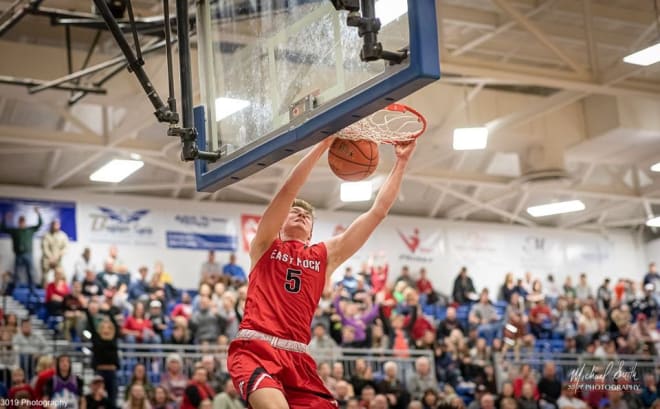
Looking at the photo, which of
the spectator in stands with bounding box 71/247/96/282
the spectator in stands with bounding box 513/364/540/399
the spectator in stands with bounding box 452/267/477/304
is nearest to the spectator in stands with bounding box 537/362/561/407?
the spectator in stands with bounding box 513/364/540/399

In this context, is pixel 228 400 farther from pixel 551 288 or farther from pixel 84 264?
pixel 551 288

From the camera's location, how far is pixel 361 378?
16.2 m

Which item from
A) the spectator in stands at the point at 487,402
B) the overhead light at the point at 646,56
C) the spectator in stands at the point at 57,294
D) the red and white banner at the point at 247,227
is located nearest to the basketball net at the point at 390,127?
the overhead light at the point at 646,56

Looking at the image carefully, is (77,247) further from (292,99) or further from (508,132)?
(292,99)

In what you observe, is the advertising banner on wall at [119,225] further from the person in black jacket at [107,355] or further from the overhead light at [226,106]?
the overhead light at [226,106]

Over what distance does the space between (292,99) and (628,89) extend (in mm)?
11475

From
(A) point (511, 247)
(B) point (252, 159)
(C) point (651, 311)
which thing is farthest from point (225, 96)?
(A) point (511, 247)

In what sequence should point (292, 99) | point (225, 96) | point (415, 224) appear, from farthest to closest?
point (415, 224), point (225, 96), point (292, 99)

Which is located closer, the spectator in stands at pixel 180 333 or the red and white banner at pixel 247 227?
the spectator in stands at pixel 180 333

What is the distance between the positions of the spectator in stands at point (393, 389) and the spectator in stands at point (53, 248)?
809 cm

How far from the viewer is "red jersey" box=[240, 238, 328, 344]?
6074mm

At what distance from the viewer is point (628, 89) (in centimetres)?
1594

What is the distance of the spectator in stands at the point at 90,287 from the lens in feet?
60.3

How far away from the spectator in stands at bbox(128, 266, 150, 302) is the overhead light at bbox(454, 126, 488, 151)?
24.8ft
